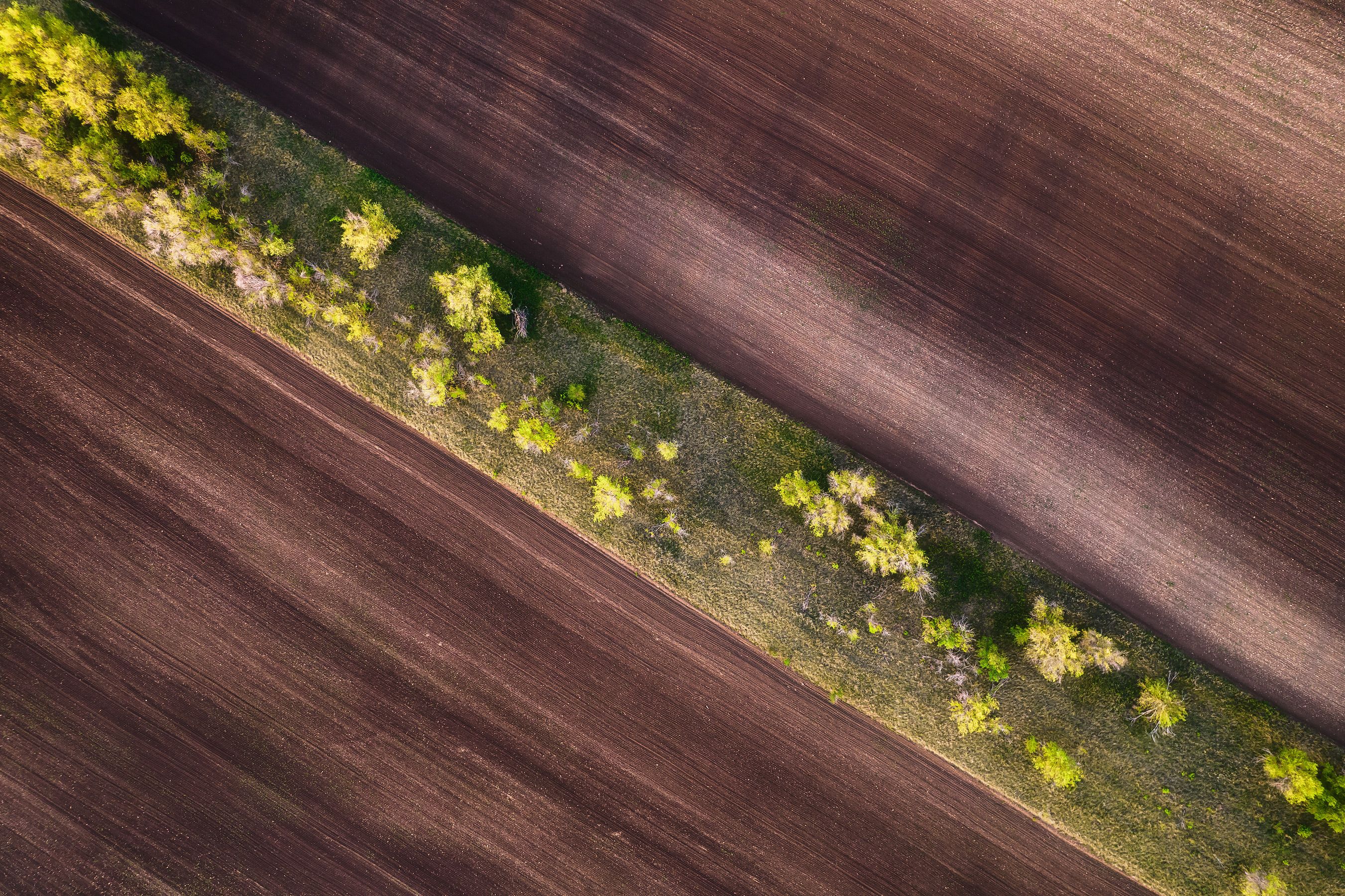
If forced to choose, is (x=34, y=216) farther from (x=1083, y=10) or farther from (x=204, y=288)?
(x=1083, y=10)

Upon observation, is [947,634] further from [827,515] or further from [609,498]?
[609,498]

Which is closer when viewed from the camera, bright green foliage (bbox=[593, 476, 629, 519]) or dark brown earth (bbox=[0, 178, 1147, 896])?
bright green foliage (bbox=[593, 476, 629, 519])

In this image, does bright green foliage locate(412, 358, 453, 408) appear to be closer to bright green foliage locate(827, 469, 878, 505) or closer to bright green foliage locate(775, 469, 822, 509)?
bright green foliage locate(775, 469, 822, 509)

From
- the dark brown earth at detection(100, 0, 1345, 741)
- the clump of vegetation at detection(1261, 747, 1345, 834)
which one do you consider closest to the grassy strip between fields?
the clump of vegetation at detection(1261, 747, 1345, 834)

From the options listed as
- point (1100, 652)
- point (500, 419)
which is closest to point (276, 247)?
point (500, 419)

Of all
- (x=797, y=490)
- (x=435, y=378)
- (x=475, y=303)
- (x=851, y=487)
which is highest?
(x=475, y=303)

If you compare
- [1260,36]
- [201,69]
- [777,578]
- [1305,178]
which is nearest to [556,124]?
[201,69]
